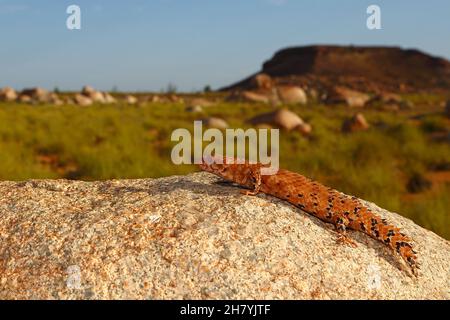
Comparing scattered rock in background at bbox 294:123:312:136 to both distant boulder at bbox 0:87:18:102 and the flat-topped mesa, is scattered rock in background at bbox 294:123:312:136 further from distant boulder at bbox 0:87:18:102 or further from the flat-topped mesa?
the flat-topped mesa

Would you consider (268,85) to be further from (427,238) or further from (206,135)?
(427,238)

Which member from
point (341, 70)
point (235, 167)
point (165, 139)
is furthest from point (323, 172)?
point (341, 70)

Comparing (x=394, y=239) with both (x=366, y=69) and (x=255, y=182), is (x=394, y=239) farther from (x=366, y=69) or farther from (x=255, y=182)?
(x=366, y=69)

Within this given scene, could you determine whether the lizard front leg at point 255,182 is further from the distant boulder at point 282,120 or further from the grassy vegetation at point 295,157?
the distant boulder at point 282,120

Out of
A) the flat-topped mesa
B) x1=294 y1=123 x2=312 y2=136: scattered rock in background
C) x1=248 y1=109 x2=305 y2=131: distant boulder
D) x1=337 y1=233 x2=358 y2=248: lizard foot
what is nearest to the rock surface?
x1=337 y1=233 x2=358 y2=248: lizard foot

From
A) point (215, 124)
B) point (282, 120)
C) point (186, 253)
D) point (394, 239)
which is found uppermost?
point (186, 253)

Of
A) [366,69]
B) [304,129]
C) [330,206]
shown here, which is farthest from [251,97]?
[330,206]
